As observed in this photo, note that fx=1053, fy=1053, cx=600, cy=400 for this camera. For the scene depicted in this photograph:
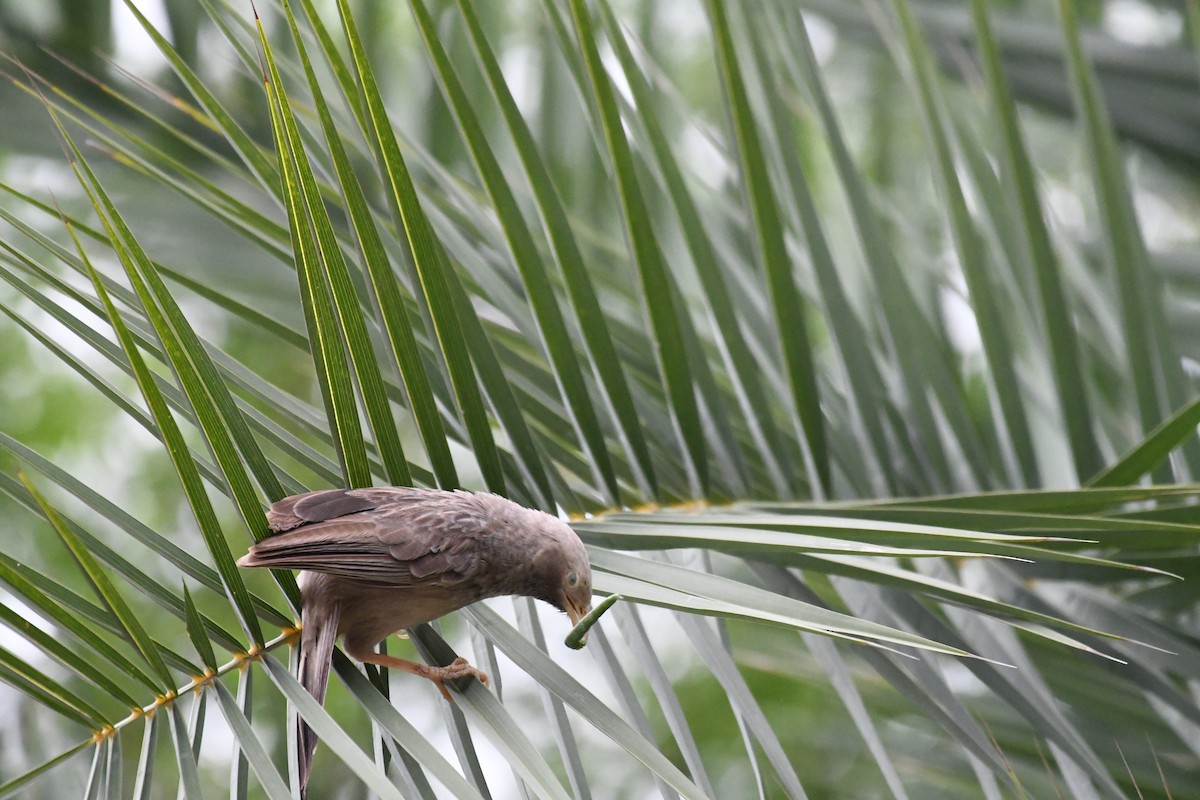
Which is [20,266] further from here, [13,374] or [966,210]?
[13,374]

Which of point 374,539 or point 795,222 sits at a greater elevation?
point 795,222

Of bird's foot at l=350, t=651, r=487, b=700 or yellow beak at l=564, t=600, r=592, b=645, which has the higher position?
yellow beak at l=564, t=600, r=592, b=645

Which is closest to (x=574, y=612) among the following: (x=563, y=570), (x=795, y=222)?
(x=563, y=570)

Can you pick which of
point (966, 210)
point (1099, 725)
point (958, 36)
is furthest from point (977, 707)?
point (958, 36)

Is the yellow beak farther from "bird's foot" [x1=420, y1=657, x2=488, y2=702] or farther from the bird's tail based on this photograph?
→ the bird's tail

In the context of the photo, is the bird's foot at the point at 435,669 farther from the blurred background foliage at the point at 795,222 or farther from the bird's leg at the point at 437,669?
the blurred background foliage at the point at 795,222

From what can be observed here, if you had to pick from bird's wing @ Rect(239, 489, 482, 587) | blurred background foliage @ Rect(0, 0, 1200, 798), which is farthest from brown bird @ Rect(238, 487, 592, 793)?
blurred background foliage @ Rect(0, 0, 1200, 798)

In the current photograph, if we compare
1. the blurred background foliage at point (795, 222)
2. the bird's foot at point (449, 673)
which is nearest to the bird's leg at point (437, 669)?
the bird's foot at point (449, 673)

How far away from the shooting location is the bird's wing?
0.82 meters

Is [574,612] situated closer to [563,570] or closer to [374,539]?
[563,570]

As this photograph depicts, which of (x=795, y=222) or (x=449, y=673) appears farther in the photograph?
(x=795, y=222)

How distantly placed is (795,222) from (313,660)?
35.7 inches

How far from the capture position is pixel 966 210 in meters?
1.42

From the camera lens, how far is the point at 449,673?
91cm
